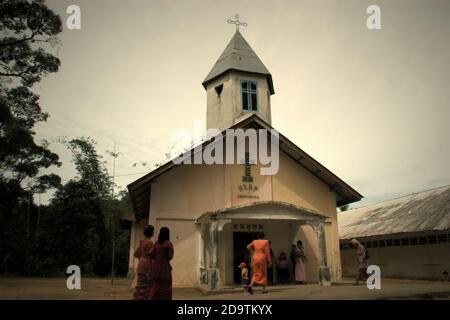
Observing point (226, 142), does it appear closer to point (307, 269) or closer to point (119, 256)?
point (307, 269)

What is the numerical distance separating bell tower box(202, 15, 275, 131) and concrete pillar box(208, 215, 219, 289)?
6688mm

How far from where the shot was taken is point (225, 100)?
1755 cm

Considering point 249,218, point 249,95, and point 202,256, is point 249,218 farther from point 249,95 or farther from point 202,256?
point 249,95

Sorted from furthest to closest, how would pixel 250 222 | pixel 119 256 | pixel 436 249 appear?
pixel 119 256
pixel 436 249
pixel 250 222

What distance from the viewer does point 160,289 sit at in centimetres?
609

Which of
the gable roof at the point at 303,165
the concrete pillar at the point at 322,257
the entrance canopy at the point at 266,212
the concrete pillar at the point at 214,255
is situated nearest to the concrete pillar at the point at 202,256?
the entrance canopy at the point at 266,212

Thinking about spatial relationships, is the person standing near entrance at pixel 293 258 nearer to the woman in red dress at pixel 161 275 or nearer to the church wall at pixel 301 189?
the church wall at pixel 301 189

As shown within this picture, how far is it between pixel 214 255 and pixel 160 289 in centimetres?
515

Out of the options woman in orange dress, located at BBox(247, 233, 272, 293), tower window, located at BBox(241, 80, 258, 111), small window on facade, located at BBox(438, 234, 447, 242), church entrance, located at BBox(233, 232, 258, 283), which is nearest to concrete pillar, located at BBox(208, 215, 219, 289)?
woman in orange dress, located at BBox(247, 233, 272, 293)

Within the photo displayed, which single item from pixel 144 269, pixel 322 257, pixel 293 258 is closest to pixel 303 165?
pixel 293 258

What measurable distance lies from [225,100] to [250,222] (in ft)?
21.1

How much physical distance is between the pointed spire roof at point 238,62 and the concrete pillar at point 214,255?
9123mm

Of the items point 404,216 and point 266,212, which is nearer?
point 266,212

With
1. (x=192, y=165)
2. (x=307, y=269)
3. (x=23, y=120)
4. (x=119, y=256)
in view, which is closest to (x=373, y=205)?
(x=307, y=269)
